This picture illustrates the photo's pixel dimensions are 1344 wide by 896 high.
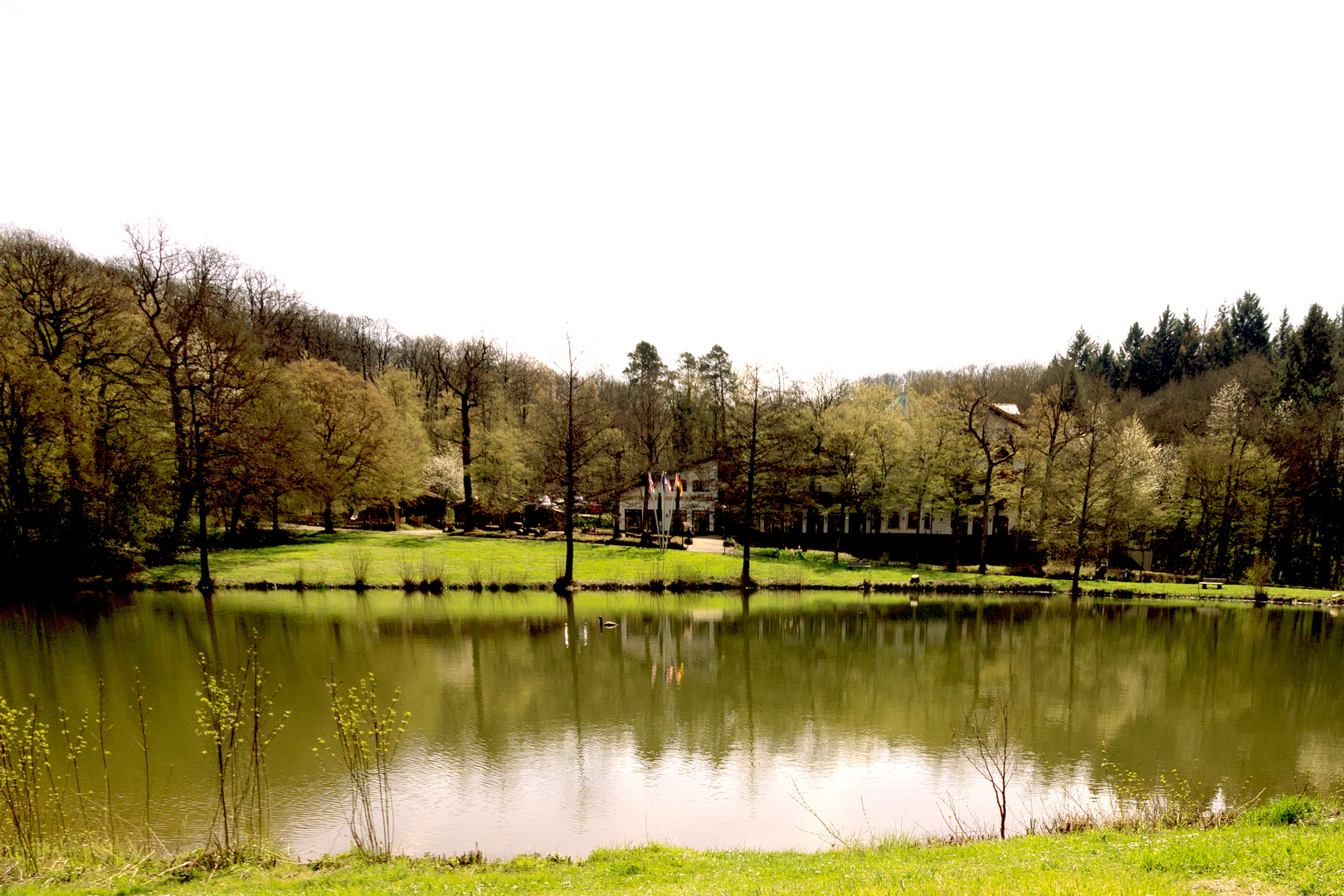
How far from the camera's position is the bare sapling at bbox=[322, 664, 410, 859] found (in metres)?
8.31

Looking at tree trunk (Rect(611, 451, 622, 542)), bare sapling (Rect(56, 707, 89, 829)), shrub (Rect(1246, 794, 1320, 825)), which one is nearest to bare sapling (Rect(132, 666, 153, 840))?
bare sapling (Rect(56, 707, 89, 829))

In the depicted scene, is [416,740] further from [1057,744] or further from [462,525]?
[462,525]

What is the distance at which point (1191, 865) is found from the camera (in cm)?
665

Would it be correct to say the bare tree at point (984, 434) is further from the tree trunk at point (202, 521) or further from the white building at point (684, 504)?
the tree trunk at point (202, 521)

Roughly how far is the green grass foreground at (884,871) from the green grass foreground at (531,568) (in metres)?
25.1

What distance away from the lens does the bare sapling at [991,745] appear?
11477 millimetres

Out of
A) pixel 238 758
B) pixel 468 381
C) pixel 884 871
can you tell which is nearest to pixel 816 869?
pixel 884 871

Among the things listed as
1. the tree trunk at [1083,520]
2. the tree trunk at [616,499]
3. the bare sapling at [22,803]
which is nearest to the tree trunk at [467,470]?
the tree trunk at [616,499]

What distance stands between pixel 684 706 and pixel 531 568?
70.4 feet

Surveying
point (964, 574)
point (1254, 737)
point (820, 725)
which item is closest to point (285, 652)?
point (820, 725)

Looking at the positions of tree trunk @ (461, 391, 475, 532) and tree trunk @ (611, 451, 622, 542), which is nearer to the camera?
tree trunk @ (611, 451, 622, 542)

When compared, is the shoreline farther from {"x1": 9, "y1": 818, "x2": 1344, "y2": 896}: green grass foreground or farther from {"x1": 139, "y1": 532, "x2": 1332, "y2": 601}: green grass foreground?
{"x1": 139, "y1": 532, "x2": 1332, "y2": 601}: green grass foreground

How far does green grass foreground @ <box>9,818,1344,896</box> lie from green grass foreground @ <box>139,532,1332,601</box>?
82.3ft

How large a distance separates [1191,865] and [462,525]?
49.5m
